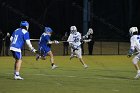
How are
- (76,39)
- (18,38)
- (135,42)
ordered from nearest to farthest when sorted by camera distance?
(18,38), (135,42), (76,39)

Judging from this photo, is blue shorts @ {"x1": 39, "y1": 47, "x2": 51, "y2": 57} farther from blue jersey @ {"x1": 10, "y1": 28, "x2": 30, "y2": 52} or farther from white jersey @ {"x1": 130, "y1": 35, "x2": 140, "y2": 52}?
white jersey @ {"x1": 130, "y1": 35, "x2": 140, "y2": 52}

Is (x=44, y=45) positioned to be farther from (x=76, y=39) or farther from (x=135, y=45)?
(x=135, y=45)

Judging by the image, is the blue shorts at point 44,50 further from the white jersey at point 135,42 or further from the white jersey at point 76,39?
the white jersey at point 135,42

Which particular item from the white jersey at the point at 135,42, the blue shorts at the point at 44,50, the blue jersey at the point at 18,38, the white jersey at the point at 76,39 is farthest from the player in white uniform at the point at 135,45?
the white jersey at the point at 76,39

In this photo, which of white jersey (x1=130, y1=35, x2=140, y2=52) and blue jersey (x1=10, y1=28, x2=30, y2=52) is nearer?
blue jersey (x1=10, y1=28, x2=30, y2=52)

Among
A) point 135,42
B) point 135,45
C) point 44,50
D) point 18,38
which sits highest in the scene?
point 18,38

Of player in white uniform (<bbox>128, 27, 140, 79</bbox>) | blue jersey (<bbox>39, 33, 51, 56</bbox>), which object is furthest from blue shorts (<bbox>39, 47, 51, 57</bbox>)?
player in white uniform (<bbox>128, 27, 140, 79</bbox>)

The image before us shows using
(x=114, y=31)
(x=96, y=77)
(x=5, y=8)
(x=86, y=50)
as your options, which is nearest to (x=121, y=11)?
(x=114, y=31)

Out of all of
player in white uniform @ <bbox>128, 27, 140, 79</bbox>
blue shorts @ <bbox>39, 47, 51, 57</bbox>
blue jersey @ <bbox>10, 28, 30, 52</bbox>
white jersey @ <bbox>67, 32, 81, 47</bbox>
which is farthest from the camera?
white jersey @ <bbox>67, 32, 81, 47</bbox>

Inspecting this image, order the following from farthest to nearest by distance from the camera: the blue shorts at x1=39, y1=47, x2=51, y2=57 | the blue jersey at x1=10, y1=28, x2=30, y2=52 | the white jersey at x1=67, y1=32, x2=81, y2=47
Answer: the white jersey at x1=67, y1=32, x2=81, y2=47 → the blue shorts at x1=39, y1=47, x2=51, y2=57 → the blue jersey at x1=10, y1=28, x2=30, y2=52

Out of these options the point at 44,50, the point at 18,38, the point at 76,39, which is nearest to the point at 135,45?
the point at 18,38

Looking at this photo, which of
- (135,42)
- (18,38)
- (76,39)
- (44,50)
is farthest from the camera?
(76,39)

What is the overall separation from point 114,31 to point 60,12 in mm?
6926

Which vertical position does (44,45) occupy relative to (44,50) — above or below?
above
